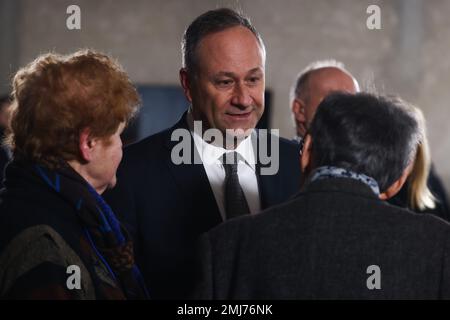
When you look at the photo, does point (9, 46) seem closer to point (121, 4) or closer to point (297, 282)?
point (121, 4)

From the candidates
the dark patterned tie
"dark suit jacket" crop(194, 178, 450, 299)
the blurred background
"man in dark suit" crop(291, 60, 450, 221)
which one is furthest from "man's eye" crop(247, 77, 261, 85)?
the blurred background

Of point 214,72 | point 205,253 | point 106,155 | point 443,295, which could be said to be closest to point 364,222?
point 443,295

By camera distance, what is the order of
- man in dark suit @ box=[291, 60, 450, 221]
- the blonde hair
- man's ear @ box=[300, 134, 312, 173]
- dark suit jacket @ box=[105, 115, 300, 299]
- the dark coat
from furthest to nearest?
man in dark suit @ box=[291, 60, 450, 221], the blonde hair, dark suit jacket @ box=[105, 115, 300, 299], man's ear @ box=[300, 134, 312, 173], the dark coat

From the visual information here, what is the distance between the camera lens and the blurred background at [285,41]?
6828 mm

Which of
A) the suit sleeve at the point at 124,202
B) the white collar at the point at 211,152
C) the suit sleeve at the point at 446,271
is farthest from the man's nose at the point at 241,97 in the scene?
the suit sleeve at the point at 446,271

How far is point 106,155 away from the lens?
1814 millimetres

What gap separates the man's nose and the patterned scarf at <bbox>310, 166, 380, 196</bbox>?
0.64m

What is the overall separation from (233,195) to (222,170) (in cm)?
12

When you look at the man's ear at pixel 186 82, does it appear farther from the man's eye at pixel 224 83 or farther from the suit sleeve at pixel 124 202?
the suit sleeve at pixel 124 202

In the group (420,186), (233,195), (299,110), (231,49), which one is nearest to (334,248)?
(233,195)

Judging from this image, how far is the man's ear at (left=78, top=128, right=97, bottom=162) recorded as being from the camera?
5.72 feet

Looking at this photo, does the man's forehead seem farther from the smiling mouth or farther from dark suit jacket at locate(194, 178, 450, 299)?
dark suit jacket at locate(194, 178, 450, 299)

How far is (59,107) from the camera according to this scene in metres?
1.71
